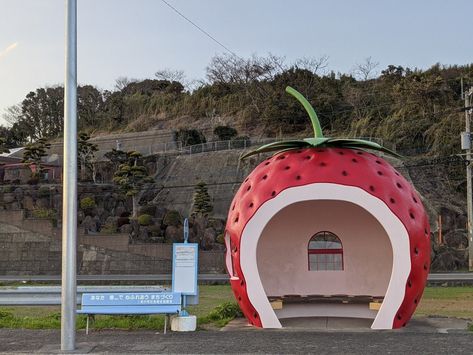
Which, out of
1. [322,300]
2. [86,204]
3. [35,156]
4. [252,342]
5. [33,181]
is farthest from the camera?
[35,156]

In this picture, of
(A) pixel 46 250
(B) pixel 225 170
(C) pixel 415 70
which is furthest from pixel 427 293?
(C) pixel 415 70

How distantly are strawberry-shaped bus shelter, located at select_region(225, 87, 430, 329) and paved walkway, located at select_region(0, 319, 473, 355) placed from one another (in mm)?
603

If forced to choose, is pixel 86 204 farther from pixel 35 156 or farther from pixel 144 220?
pixel 35 156

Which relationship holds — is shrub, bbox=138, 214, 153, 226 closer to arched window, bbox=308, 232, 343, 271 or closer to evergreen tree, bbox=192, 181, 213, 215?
evergreen tree, bbox=192, 181, 213, 215

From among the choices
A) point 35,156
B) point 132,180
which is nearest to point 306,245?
point 132,180

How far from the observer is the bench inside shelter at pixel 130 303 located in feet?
30.7

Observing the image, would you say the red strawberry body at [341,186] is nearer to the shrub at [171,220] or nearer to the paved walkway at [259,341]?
the paved walkway at [259,341]

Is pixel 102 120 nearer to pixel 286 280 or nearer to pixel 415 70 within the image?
pixel 415 70

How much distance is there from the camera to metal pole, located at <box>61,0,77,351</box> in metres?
7.87

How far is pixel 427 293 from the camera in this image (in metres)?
19.9

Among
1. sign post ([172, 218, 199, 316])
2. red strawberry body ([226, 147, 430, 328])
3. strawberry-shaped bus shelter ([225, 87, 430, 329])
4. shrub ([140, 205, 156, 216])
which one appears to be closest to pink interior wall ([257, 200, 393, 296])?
strawberry-shaped bus shelter ([225, 87, 430, 329])

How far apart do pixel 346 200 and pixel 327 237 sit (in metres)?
3.12

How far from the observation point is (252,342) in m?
8.31

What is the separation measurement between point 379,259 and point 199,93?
5603cm
